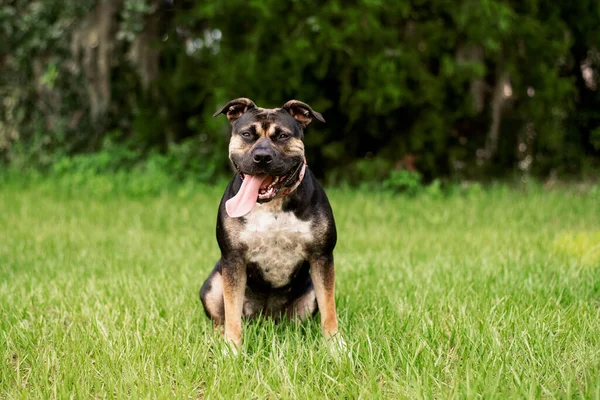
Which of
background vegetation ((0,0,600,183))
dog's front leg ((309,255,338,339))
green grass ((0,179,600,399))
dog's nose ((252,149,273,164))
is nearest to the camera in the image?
green grass ((0,179,600,399))

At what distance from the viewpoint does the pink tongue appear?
3.16 metres

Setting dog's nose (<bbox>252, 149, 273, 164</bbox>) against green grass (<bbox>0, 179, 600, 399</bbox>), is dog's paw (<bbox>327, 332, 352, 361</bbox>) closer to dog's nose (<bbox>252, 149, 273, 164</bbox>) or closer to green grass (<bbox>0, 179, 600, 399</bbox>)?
green grass (<bbox>0, 179, 600, 399</bbox>)

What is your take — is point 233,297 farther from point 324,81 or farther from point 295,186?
point 324,81

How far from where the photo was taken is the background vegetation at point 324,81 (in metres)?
9.20

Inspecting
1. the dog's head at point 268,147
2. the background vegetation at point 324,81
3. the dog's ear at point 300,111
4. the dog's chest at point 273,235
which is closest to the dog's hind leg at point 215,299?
the dog's chest at point 273,235

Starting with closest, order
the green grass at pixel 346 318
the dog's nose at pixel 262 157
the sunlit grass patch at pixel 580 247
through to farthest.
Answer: the green grass at pixel 346 318 → the dog's nose at pixel 262 157 → the sunlit grass patch at pixel 580 247

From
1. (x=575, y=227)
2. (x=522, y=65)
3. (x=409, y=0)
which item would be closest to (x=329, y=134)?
(x=409, y=0)

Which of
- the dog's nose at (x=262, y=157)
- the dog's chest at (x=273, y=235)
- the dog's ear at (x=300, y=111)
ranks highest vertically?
the dog's ear at (x=300, y=111)

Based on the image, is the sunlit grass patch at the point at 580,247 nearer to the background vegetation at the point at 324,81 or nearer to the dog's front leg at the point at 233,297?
the dog's front leg at the point at 233,297

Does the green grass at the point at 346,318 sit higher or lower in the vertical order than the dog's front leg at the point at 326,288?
lower

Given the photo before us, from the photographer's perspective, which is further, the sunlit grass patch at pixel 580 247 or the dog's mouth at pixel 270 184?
the sunlit grass patch at pixel 580 247

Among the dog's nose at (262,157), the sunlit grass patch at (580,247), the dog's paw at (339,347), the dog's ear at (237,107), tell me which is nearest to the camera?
the dog's paw at (339,347)

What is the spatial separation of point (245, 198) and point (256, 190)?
76 millimetres

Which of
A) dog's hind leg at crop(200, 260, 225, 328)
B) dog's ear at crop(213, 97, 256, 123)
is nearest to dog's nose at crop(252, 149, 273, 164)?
dog's ear at crop(213, 97, 256, 123)
